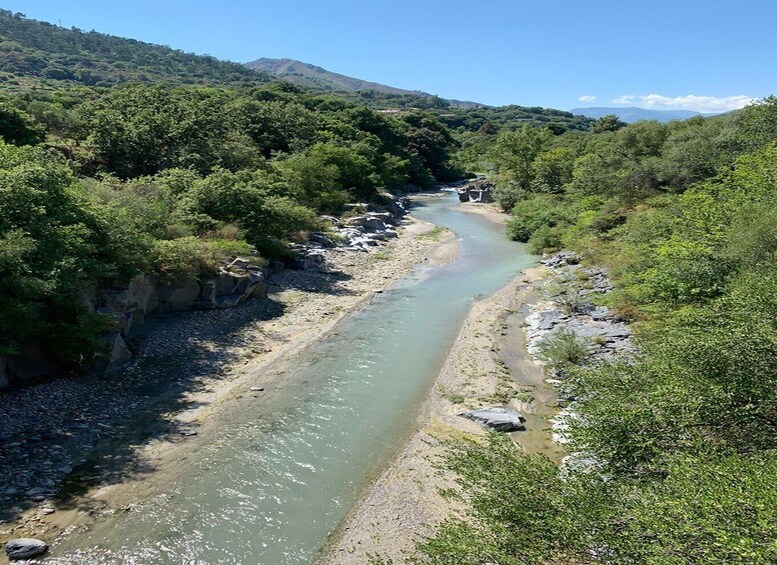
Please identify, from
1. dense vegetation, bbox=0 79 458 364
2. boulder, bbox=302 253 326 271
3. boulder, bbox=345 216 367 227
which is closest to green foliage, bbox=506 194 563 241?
boulder, bbox=345 216 367 227

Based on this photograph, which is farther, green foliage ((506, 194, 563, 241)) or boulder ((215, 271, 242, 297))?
green foliage ((506, 194, 563, 241))

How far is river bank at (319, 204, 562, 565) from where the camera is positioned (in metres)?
11.0

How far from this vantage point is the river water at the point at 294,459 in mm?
10469

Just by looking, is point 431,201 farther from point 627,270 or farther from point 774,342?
point 774,342

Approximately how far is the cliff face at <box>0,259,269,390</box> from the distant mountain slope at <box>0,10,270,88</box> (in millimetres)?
98630

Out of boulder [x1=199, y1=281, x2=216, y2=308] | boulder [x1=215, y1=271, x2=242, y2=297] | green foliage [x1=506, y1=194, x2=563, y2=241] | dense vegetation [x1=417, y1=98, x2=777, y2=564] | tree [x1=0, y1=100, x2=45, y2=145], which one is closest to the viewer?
dense vegetation [x1=417, y1=98, x2=777, y2=564]

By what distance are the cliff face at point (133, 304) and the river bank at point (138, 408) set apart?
58 centimetres

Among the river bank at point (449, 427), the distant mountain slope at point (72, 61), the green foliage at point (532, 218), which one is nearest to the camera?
the river bank at point (449, 427)

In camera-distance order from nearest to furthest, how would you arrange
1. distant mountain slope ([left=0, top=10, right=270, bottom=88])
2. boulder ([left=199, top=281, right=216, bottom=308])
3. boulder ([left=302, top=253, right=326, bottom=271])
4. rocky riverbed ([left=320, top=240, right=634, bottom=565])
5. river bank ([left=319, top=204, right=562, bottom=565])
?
river bank ([left=319, top=204, right=562, bottom=565]) < rocky riverbed ([left=320, top=240, right=634, bottom=565]) < boulder ([left=199, top=281, right=216, bottom=308]) < boulder ([left=302, top=253, right=326, bottom=271]) < distant mountain slope ([left=0, top=10, right=270, bottom=88])

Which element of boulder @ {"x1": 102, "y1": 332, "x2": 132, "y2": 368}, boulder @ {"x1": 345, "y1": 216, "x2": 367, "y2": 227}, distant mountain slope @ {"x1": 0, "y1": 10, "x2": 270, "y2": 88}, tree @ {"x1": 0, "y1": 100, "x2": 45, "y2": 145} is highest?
distant mountain slope @ {"x1": 0, "y1": 10, "x2": 270, "y2": 88}

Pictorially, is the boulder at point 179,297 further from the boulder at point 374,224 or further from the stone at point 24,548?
the boulder at point 374,224

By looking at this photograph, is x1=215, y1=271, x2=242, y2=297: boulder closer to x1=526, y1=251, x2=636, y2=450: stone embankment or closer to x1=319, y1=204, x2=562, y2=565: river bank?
x1=319, y1=204, x2=562, y2=565: river bank

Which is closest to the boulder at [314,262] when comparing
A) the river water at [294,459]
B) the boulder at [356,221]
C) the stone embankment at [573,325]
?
the river water at [294,459]

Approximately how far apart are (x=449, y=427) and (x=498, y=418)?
5.28 feet
